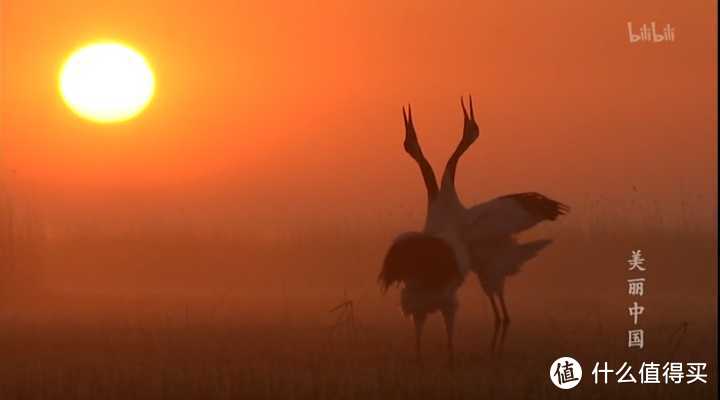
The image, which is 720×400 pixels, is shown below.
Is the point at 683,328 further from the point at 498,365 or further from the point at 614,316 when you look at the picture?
the point at 498,365

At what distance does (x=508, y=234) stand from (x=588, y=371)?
0.94m

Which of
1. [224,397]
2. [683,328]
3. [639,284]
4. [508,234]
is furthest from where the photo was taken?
[683,328]

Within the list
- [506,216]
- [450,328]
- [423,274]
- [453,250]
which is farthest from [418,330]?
[506,216]

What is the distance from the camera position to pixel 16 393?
600 cm

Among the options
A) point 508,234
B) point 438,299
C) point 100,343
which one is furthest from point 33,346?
point 508,234

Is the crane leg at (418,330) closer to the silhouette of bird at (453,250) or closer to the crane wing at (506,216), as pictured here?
the silhouette of bird at (453,250)

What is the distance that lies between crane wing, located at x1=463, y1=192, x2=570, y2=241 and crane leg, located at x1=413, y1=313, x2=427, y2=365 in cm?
53

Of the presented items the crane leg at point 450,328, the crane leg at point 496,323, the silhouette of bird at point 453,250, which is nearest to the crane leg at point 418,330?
the silhouette of bird at point 453,250

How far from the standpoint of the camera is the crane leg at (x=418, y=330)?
620 cm

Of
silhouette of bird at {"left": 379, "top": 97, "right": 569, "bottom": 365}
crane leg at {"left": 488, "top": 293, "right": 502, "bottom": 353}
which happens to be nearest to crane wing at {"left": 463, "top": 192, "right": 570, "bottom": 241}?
silhouette of bird at {"left": 379, "top": 97, "right": 569, "bottom": 365}

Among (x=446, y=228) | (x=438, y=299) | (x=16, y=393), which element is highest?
(x=446, y=228)

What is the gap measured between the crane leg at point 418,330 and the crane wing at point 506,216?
0.53 metres

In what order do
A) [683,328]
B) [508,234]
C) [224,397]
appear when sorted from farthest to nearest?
[683,328] → [508,234] → [224,397]

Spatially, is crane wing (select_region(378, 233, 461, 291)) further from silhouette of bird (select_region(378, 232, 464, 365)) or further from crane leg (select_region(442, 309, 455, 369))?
crane leg (select_region(442, 309, 455, 369))
